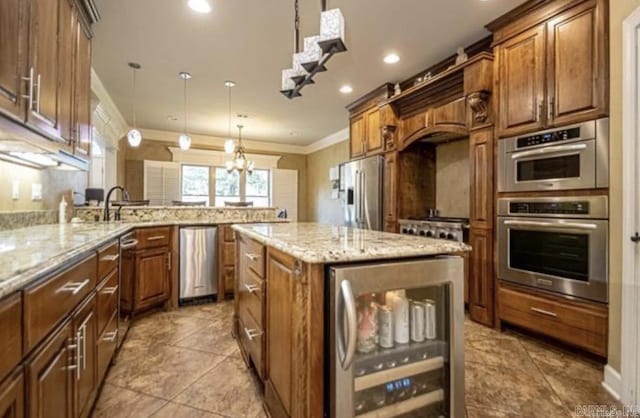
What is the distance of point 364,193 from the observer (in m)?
4.47

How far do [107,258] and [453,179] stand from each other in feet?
12.2

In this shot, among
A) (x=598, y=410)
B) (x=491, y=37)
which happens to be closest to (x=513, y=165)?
(x=491, y=37)

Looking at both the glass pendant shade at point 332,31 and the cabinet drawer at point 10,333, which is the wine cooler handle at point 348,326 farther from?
the glass pendant shade at point 332,31

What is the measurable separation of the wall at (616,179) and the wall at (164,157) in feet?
23.1

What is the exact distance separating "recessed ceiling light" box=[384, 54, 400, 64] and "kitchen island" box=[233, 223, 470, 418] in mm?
2833

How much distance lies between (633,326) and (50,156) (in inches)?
146

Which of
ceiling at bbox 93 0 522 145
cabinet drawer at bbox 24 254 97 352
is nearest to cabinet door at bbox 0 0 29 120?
cabinet drawer at bbox 24 254 97 352

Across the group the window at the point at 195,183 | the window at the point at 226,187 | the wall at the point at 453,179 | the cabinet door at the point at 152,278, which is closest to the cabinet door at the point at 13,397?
the cabinet door at the point at 152,278

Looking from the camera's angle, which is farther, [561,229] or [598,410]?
[561,229]

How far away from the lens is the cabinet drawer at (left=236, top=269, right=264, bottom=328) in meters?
1.70

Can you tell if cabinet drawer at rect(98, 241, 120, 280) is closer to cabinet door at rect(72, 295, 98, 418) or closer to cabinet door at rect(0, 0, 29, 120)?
cabinet door at rect(72, 295, 98, 418)

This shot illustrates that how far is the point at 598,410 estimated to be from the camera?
1.66m

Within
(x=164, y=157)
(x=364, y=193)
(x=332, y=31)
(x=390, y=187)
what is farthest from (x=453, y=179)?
(x=164, y=157)

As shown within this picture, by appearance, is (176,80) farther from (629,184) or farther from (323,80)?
(629,184)
